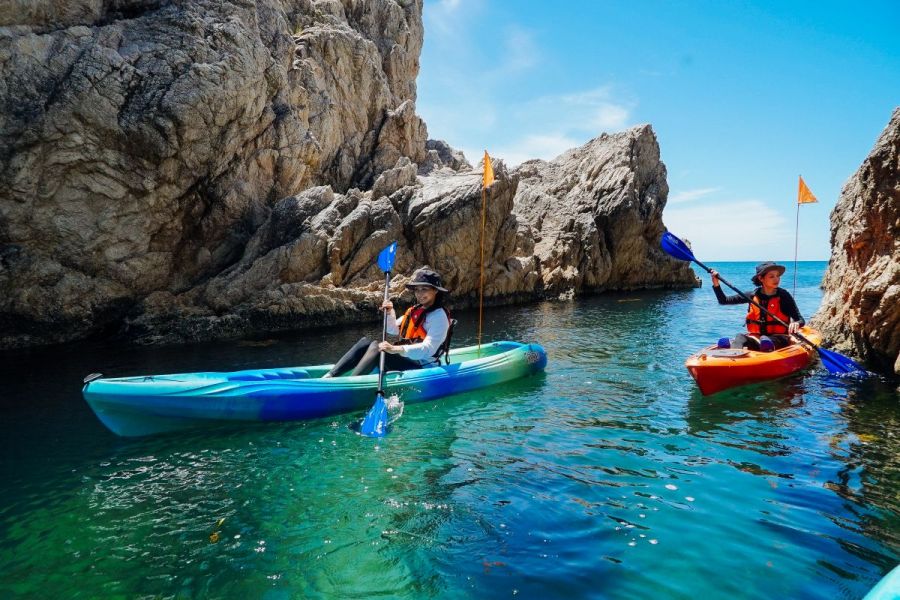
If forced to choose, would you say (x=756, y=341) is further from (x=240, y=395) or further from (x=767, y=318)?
(x=240, y=395)

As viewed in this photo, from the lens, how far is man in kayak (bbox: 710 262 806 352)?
9.18 m

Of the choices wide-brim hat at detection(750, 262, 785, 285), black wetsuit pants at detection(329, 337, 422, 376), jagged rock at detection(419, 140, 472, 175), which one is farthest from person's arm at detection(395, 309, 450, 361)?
jagged rock at detection(419, 140, 472, 175)

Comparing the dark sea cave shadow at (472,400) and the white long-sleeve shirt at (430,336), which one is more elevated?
the white long-sleeve shirt at (430,336)

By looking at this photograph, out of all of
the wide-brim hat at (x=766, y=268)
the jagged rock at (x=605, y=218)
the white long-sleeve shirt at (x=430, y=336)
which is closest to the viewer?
the white long-sleeve shirt at (x=430, y=336)

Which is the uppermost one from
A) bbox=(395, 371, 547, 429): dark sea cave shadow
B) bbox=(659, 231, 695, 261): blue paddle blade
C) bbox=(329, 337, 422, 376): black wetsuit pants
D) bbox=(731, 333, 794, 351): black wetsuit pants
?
bbox=(659, 231, 695, 261): blue paddle blade

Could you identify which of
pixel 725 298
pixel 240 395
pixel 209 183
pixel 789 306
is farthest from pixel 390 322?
pixel 209 183

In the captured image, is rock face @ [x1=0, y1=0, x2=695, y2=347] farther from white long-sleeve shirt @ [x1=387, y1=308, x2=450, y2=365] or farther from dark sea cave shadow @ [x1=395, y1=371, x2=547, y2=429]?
dark sea cave shadow @ [x1=395, y1=371, x2=547, y2=429]

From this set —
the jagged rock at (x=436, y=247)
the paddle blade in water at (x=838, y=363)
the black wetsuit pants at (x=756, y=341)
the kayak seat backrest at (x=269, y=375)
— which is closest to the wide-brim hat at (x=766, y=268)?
the black wetsuit pants at (x=756, y=341)

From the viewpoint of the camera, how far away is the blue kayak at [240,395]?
6410 mm

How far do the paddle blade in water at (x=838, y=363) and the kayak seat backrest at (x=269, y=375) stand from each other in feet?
29.5

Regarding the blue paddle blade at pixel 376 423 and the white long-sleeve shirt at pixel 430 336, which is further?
the white long-sleeve shirt at pixel 430 336

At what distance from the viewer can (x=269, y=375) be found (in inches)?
303

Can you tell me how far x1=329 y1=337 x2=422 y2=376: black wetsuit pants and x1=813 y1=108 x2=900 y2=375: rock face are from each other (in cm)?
791

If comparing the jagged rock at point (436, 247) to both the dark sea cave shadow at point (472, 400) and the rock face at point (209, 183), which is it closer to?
the rock face at point (209, 183)
